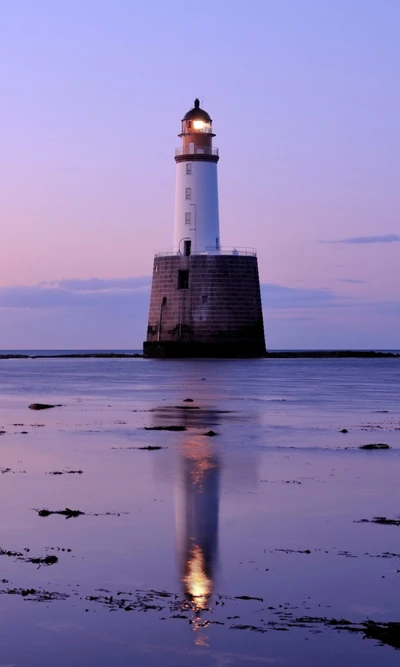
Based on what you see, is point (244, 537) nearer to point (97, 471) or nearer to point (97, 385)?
point (97, 471)

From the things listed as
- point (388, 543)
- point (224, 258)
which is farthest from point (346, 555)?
point (224, 258)

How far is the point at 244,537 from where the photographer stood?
9.12 m

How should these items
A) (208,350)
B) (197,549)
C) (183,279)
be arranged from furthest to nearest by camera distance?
(183,279) < (208,350) < (197,549)

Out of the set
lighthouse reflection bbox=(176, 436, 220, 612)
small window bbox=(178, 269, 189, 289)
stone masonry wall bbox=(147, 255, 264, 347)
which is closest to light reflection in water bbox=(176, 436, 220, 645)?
lighthouse reflection bbox=(176, 436, 220, 612)

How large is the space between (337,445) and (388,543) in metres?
8.82

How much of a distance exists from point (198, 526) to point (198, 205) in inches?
2062

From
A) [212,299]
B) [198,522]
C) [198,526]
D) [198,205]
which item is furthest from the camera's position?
→ [212,299]

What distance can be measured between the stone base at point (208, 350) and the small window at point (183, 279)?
3345mm

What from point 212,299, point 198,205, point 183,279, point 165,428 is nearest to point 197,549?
point 165,428

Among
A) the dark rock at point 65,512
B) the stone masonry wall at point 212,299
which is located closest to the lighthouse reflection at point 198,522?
the dark rock at point 65,512

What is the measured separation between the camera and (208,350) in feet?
206

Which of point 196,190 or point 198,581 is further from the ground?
point 196,190

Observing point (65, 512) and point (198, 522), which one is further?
point (65, 512)

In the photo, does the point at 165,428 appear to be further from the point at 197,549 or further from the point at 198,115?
the point at 198,115
